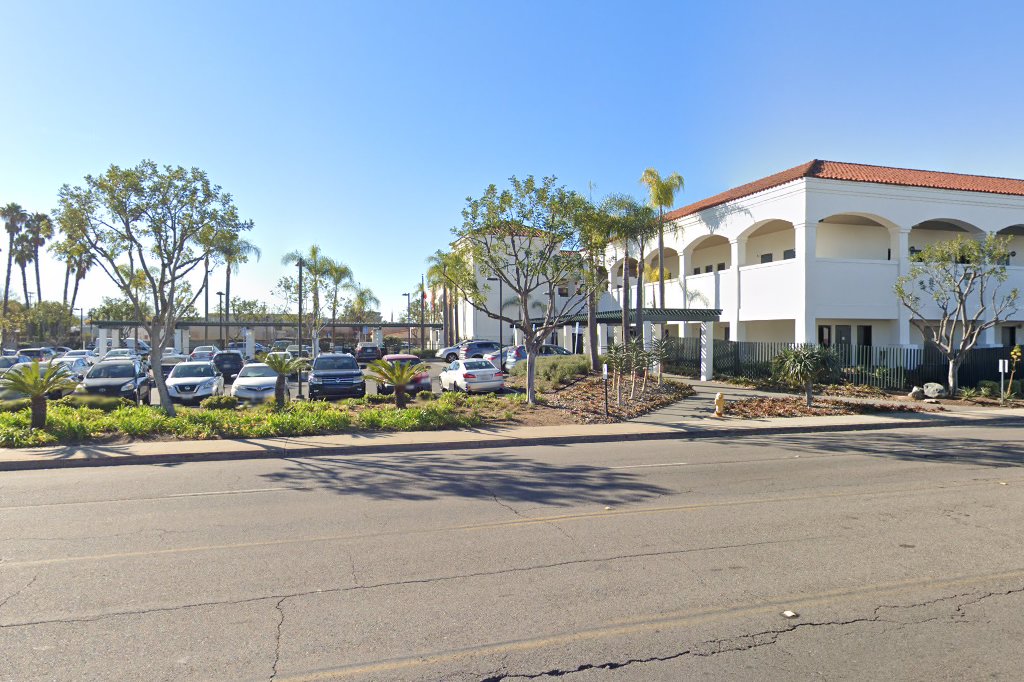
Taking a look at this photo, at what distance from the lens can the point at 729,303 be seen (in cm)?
3089

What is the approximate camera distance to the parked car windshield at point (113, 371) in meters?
21.3

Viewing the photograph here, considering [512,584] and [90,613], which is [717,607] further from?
[90,613]

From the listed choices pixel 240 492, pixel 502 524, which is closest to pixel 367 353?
pixel 240 492

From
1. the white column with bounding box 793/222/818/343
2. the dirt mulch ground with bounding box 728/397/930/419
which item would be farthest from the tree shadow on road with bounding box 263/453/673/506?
the white column with bounding box 793/222/818/343

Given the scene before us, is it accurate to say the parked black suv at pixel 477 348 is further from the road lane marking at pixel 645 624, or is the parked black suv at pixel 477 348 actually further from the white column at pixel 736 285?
the road lane marking at pixel 645 624

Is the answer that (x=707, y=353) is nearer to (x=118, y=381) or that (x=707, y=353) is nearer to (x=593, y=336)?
(x=593, y=336)

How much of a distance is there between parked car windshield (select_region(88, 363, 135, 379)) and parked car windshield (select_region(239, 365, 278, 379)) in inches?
148

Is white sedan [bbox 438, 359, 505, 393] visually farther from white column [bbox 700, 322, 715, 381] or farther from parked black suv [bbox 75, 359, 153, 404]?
parked black suv [bbox 75, 359, 153, 404]

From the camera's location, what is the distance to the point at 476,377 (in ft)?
76.1

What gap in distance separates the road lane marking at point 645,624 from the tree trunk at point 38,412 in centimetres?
1344

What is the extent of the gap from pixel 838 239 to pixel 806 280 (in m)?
5.08

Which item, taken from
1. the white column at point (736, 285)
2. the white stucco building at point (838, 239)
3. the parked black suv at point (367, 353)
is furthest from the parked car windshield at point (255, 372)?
the parked black suv at point (367, 353)

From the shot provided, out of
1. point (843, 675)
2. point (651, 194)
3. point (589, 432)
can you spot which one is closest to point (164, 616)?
point (843, 675)

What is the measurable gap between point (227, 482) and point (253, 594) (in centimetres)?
537
